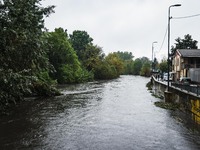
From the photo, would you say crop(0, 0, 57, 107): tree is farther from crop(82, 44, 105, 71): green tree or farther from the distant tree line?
crop(82, 44, 105, 71): green tree

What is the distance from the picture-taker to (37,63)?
2186cm

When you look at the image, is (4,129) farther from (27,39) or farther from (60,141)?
(27,39)

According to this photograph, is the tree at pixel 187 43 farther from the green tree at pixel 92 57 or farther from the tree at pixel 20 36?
the tree at pixel 20 36

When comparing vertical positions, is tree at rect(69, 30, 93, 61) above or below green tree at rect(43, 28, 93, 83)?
above

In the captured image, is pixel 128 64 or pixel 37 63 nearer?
pixel 37 63

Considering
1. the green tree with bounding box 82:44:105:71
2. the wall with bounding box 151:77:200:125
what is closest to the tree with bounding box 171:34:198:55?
the green tree with bounding box 82:44:105:71

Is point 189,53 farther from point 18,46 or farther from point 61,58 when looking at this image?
point 18,46

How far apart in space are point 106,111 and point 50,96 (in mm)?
11222

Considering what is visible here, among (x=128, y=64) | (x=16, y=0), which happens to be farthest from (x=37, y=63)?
(x=128, y=64)

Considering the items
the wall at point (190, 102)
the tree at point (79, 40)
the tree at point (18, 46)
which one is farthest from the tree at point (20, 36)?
the tree at point (79, 40)

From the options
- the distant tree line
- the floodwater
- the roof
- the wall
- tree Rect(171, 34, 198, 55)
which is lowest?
the floodwater

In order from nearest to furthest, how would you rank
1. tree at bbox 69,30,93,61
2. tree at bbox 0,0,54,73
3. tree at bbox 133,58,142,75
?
tree at bbox 0,0,54,73, tree at bbox 69,30,93,61, tree at bbox 133,58,142,75

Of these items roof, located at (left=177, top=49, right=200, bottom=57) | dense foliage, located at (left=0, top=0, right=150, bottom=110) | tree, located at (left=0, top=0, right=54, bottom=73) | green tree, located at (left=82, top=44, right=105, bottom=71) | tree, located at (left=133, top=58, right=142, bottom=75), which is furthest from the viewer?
tree, located at (left=133, top=58, right=142, bottom=75)

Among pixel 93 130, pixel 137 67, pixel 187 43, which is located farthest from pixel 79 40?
pixel 93 130
